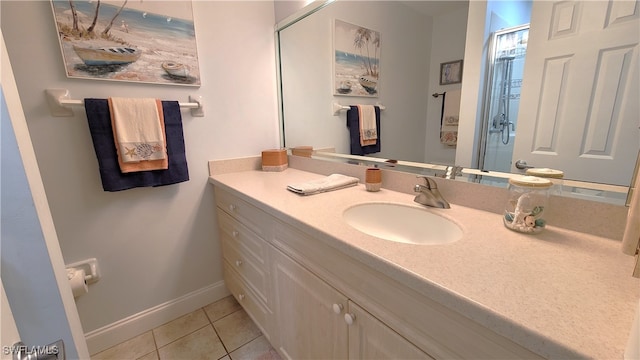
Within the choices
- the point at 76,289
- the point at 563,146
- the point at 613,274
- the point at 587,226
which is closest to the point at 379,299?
the point at 613,274

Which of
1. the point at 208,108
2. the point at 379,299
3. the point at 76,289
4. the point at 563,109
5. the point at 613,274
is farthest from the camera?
the point at 208,108

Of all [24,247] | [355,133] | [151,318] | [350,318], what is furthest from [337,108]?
[151,318]

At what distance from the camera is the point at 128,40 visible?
123 cm

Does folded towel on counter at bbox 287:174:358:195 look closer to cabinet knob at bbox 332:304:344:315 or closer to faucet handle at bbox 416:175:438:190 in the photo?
faucet handle at bbox 416:175:438:190

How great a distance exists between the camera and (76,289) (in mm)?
1169

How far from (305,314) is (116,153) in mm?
1126

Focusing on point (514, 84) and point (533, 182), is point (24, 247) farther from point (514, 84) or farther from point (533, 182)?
point (514, 84)

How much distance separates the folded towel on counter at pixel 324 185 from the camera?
1.16 meters

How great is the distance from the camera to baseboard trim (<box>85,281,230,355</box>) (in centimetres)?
138

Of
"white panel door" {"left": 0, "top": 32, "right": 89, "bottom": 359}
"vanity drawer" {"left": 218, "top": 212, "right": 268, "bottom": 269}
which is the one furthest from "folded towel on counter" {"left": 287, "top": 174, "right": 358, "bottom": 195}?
"white panel door" {"left": 0, "top": 32, "right": 89, "bottom": 359}

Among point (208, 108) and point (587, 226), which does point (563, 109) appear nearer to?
point (587, 226)

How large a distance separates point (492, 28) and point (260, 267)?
1348mm

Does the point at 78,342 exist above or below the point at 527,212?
below

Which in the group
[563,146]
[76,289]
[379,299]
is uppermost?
[563,146]
